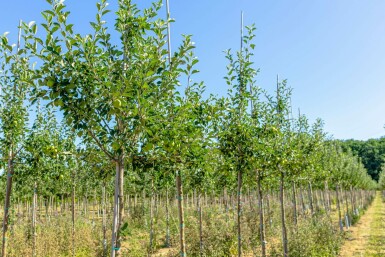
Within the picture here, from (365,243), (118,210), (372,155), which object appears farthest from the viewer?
(372,155)

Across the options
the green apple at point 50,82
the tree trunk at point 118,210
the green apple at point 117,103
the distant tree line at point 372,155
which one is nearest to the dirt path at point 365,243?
the tree trunk at point 118,210

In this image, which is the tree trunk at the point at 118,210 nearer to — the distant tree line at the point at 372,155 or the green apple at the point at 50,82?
the green apple at the point at 50,82

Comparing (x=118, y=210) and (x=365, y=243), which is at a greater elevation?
(x=118, y=210)

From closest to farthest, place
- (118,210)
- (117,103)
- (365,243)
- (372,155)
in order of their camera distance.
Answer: (117,103) → (118,210) → (365,243) → (372,155)

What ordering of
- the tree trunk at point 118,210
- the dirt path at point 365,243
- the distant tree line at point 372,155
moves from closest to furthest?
the tree trunk at point 118,210
the dirt path at point 365,243
the distant tree line at point 372,155

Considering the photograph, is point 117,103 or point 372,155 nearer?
point 117,103

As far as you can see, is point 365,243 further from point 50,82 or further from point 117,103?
point 50,82

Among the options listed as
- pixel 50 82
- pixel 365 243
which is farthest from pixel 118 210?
pixel 365 243

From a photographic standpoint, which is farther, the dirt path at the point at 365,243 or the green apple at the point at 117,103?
the dirt path at the point at 365,243

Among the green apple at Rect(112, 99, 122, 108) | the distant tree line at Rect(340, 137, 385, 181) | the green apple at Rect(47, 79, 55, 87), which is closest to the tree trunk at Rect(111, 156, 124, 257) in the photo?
the green apple at Rect(112, 99, 122, 108)

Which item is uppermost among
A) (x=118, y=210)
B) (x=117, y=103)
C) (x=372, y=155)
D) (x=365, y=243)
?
(x=372, y=155)

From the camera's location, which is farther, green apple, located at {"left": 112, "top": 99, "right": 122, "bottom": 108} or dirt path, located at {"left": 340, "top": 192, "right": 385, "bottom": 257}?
dirt path, located at {"left": 340, "top": 192, "right": 385, "bottom": 257}

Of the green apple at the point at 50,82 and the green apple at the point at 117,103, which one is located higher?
the green apple at the point at 50,82

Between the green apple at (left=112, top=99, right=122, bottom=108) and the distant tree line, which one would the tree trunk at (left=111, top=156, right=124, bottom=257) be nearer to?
the green apple at (left=112, top=99, right=122, bottom=108)
